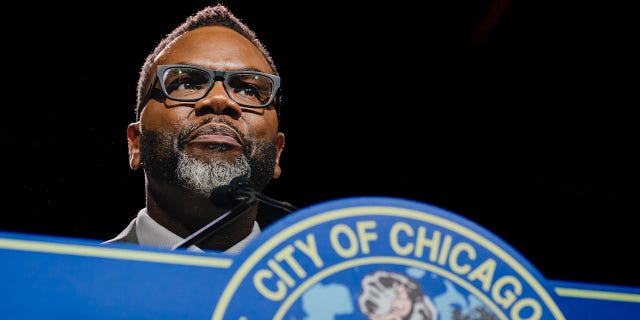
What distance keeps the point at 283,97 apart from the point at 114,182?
0.60 meters

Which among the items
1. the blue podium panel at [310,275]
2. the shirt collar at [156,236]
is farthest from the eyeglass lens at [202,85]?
the blue podium panel at [310,275]

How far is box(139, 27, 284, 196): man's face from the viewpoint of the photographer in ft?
3.85

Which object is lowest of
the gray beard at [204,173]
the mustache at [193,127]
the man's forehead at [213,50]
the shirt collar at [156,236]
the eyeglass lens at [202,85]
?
the shirt collar at [156,236]

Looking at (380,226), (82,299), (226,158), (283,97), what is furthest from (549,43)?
(82,299)

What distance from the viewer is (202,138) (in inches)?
46.1

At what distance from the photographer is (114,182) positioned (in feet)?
5.57

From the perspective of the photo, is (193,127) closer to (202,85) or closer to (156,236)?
(202,85)

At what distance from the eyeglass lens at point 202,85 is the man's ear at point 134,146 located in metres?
0.17

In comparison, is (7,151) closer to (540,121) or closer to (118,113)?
(118,113)

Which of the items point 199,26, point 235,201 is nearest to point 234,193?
point 235,201

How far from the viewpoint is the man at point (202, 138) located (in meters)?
1.18

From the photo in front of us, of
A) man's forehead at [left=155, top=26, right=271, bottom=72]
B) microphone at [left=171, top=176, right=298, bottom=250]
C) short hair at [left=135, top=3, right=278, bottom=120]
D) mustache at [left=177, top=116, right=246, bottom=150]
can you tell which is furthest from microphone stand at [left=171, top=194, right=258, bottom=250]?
short hair at [left=135, top=3, right=278, bottom=120]

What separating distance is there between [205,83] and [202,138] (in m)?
0.14

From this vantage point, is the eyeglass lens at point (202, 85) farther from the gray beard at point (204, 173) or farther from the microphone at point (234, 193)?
the microphone at point (234, 193)
